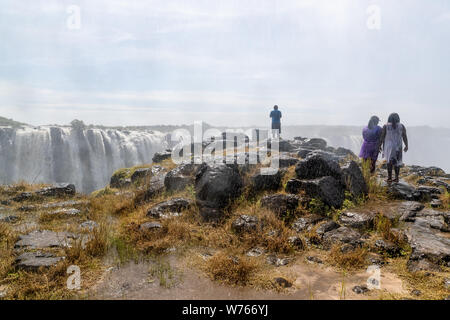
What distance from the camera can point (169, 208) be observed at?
623 centimetres

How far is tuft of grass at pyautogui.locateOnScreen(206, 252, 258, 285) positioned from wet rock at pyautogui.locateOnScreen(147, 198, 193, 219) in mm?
2257

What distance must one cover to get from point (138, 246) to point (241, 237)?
77.5 inches

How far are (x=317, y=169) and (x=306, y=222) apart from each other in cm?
184

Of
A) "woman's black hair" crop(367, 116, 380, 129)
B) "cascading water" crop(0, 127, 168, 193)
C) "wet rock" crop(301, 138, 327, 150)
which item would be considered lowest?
"cascading water" crop(0, 127, 168, 193)

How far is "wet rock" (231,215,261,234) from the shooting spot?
523 cm

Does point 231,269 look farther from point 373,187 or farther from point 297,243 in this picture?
point 373,187

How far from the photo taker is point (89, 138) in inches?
1133

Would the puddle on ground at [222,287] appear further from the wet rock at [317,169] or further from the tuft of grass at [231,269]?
the wet rock at [317,169]

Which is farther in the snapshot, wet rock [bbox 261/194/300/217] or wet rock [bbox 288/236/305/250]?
wet rock [bbox 261/194/300/217]

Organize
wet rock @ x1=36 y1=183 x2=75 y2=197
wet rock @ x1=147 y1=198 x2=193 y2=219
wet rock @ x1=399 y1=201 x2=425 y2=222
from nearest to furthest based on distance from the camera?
wet rock @ x1=399 y1=201 x2=425 y2=222 → wet rock @ x1=147 y1=198 x2=193 y2=219 → wet rock @ x1=36 y1=183 x2=75 y2=197

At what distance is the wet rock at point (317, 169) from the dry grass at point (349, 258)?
2680mm

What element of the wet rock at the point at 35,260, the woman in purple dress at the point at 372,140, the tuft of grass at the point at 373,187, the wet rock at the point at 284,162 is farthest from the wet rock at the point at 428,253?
the wet rock at the point at 35,260

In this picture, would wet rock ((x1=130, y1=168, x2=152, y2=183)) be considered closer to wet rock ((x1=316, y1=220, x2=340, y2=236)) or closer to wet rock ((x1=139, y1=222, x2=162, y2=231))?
wet rock ((x1=139, y1=222, x2=162, y2=231))

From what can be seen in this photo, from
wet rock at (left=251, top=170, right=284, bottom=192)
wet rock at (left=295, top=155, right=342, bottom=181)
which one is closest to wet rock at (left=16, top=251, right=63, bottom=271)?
wet rock at (left=251, top=170, right=284, bottom=192)
